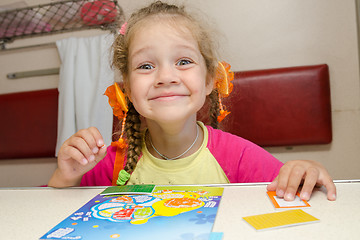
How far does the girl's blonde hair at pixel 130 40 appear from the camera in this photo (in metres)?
0.90

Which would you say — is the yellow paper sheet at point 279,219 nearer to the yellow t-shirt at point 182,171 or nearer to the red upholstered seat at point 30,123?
the yellow t-shirt at point 182,171

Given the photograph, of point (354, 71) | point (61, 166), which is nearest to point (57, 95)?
point (61, 166)

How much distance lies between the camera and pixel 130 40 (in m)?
0.90

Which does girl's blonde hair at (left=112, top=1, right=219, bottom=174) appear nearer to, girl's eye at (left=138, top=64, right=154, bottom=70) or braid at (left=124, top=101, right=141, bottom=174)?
braid at (left=124, top=101, right=141, bottom=174)

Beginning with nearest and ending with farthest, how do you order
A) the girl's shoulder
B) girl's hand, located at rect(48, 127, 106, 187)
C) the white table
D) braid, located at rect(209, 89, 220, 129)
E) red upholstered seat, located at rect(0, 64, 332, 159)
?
the white table < girl's hand, located at rect(48, 127, 106, 187) < the girl's shoulder < braid, located at rect(209, 89, 220, 129) < red upholstered seat, located at rect(0, 64, 332, 159)

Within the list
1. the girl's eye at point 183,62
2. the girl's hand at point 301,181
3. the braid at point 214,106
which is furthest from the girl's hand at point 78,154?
the braid at point 214,106

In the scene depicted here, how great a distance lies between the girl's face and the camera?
30.1 inches

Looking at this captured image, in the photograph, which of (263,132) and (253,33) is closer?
(263,132)

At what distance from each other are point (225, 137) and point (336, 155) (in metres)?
0.90

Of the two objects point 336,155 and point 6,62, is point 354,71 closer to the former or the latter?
point 336,155

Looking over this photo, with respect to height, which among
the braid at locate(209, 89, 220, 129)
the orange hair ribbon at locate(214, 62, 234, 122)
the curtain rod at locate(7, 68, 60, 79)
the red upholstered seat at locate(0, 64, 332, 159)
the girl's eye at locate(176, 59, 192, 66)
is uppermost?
the girl's eye at locate(176, 59, 192, 66)

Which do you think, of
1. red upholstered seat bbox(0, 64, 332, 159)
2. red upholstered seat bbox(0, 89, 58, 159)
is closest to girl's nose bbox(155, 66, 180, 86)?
red upholstered seat bbox(0, 64, 332, 159)

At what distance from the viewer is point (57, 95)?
1.81m

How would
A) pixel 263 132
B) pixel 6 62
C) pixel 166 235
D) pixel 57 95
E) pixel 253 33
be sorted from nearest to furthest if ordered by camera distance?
pixel 166 235 < pixel 263 132 < pixel 253 33 < pixel 57 95 < pixel 6 62
